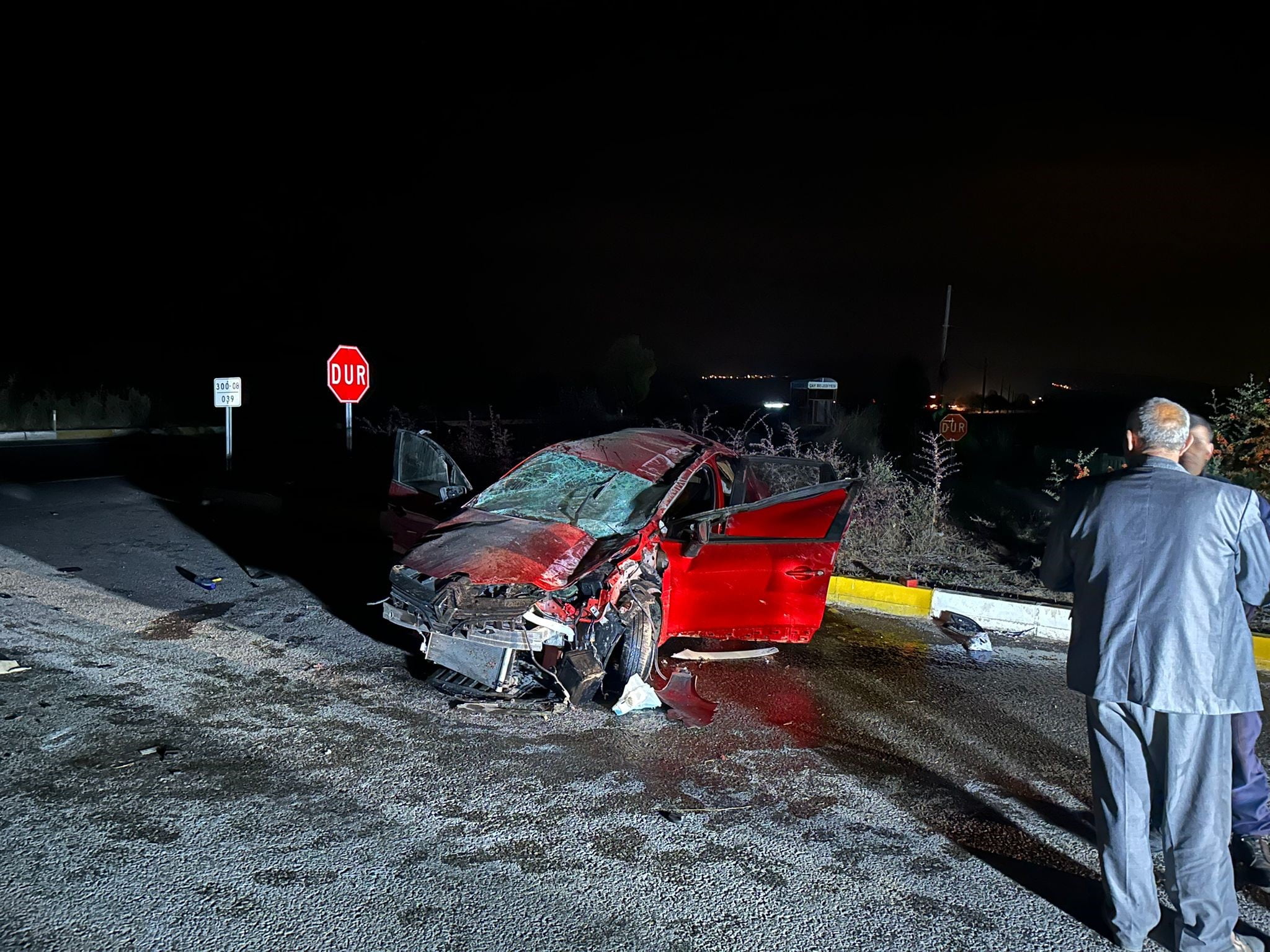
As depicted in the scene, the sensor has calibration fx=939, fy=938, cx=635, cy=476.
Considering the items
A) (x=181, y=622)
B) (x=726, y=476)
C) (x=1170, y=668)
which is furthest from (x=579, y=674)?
(x=181, y=622)

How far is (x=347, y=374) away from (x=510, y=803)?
9621mm

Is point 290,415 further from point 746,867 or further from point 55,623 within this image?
point 746,867

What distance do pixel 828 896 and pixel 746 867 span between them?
351 millimetres

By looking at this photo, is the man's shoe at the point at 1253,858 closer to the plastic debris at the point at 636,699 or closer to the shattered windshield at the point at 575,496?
the plastic debris at the point at 636,699

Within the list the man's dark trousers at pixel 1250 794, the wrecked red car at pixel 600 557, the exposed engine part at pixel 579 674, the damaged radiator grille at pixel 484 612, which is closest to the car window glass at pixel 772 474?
the wrecked red car at pixel 600 557

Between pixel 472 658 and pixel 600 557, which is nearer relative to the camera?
pixel 472 658

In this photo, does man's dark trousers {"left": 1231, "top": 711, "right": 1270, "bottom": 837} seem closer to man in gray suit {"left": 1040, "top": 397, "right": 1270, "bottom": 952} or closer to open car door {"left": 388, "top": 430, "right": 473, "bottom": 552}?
man in gray suit {"left": 1040, "top": 397, "right": 1270, "bottom": 952}

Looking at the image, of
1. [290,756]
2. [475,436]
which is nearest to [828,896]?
[290,756]

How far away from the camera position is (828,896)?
3506 millimetres

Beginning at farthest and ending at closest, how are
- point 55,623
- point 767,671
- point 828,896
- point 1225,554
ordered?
point 55,623, point 767,671, point 828,896, point 1225,554

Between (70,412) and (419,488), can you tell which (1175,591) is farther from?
(70,412)

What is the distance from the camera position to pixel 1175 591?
120 inches

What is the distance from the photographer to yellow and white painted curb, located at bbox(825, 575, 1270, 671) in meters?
7.44

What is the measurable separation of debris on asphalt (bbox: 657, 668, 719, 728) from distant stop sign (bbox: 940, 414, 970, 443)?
940cm
